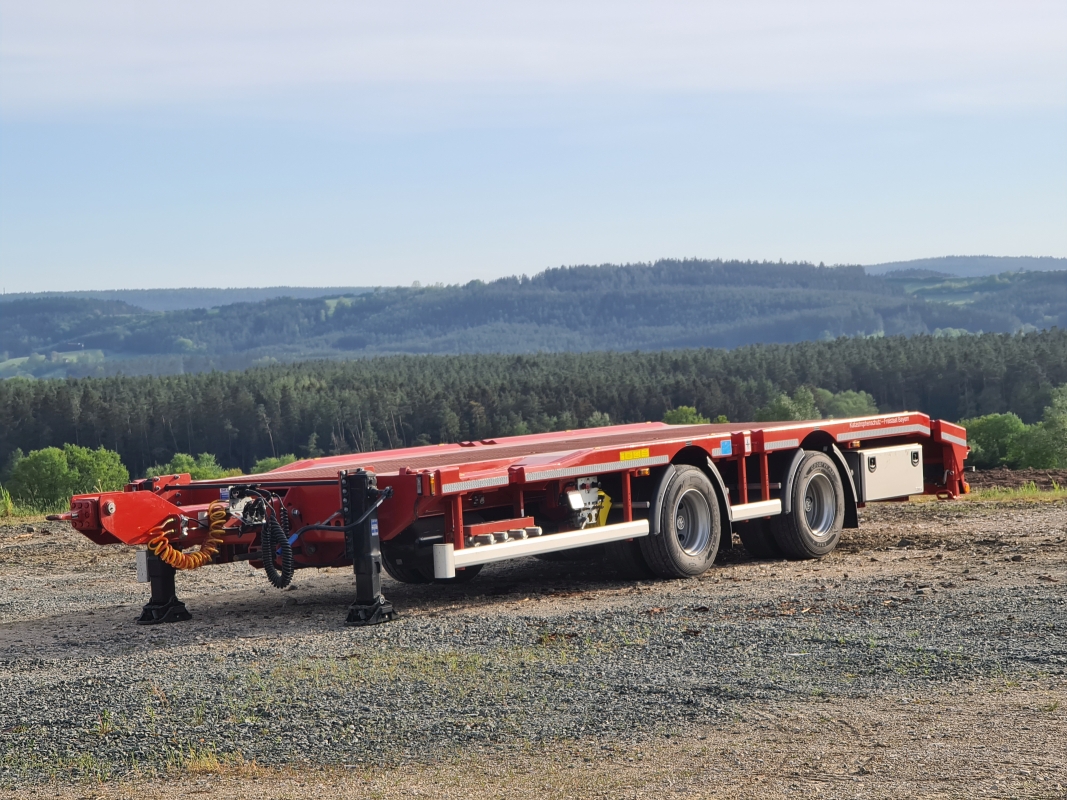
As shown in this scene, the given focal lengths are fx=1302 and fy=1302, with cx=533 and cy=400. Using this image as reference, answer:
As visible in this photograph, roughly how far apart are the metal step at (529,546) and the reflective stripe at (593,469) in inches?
19.6

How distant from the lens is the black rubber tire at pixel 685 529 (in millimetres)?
11875

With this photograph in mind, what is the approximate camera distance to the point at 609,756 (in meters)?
6.24

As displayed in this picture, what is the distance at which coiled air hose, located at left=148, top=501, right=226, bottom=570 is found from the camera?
33.4 ft

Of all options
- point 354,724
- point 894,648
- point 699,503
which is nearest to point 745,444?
point 699,503

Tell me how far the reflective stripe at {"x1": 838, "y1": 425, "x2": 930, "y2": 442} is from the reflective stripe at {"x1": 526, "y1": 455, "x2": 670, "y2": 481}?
3094mm

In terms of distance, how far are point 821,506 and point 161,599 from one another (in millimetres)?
6865

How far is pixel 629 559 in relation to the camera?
1201 centimetres

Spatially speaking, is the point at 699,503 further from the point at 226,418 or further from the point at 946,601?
the point at 226,418

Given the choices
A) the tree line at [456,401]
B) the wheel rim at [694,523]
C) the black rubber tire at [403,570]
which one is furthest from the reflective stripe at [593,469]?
the tree line at [456,401]

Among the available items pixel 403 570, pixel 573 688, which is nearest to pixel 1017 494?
pixel 403 570

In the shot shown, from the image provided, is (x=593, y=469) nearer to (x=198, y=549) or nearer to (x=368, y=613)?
(x=368, y=613)

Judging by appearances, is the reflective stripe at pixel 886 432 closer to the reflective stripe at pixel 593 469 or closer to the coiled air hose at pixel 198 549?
the reflective stripe at pixel 593 469

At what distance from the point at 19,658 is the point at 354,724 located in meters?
3.76

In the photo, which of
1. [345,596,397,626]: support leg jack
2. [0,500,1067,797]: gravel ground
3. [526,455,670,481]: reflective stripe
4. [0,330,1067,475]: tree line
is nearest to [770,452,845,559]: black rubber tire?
[0,500,1067,797]: gravel ground
